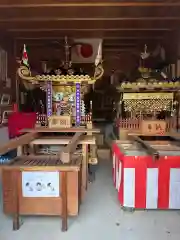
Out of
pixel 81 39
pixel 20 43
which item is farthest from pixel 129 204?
pixel 20 43

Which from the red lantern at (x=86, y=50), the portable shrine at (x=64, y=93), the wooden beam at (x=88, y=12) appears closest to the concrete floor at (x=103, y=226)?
the portable shrine at (x=64, y=93)

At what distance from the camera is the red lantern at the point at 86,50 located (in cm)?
600

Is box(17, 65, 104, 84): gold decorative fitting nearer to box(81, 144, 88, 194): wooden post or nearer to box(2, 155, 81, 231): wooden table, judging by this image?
box(81, 144, 88, 194): wooden post

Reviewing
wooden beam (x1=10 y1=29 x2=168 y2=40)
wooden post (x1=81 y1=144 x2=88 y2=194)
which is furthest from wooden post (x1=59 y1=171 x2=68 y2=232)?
wooden beam (x1=10 y1=29 x2=168 y2=40)

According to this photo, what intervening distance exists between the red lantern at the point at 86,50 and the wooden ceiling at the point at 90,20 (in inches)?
17.0

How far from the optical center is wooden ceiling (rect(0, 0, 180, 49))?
344cm

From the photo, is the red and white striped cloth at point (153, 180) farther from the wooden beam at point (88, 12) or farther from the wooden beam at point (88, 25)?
the wooden beam at point (88, 25)

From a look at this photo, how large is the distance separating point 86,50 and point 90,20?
1.82 metres

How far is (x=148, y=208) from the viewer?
260 centimetres

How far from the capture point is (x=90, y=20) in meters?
4.32

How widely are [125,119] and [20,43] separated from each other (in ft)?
9.57

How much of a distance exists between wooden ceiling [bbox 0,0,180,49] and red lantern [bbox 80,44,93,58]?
43 centimetres

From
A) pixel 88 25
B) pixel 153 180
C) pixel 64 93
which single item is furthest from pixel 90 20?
pixel 153 180

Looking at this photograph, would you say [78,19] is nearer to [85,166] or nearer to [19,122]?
[19,122]
